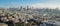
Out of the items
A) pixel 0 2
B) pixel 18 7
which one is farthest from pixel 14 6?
pixel 0 2

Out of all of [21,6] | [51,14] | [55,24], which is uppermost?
[21,6]

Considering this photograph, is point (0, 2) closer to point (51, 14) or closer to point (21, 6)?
point (21, 6)

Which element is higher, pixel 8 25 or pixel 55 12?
pixel 55 12

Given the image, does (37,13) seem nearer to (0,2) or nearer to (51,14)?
(51,14)

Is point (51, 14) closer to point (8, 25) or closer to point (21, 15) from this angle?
point (21, 15)

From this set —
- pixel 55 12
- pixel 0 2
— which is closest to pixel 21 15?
pixel 0 2

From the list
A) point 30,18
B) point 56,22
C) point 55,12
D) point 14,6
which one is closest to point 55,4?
point 55,12

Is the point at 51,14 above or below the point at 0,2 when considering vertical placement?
below
